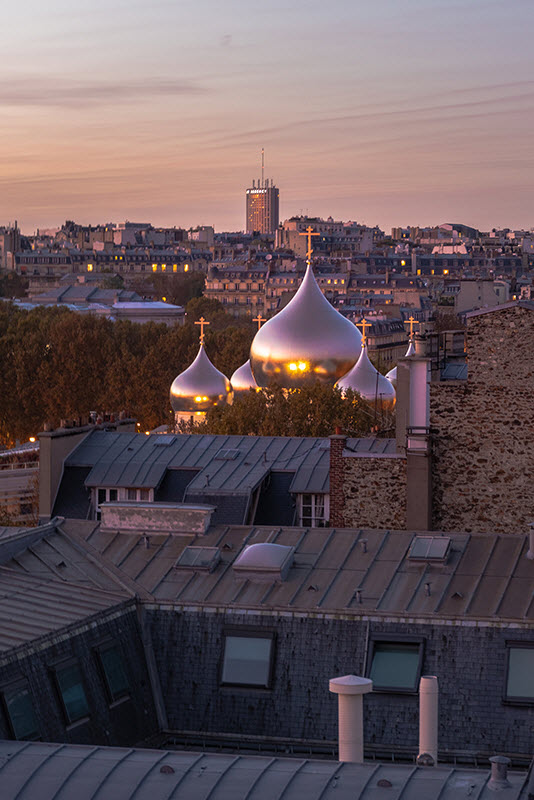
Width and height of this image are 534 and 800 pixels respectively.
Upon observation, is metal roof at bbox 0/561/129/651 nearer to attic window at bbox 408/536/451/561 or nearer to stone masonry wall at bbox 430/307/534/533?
attic window at bbox 408/536/451/561

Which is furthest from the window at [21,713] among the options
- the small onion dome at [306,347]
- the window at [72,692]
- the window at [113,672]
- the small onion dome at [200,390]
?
the small onion dome at [200,390]

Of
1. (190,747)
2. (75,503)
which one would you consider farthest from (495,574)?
(75,503)

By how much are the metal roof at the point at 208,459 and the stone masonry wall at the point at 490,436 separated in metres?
9.02

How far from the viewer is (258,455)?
126ft

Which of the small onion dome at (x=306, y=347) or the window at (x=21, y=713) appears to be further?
the small onion dome at (x=306, y=347)

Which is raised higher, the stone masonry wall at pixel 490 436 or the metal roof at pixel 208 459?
the stone masonry wall at pixel 490 436

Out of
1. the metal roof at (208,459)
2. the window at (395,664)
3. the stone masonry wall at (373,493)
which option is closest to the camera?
the window at (395,664)

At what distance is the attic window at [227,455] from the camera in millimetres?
38031

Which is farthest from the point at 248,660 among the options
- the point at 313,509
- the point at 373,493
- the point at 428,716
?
the point at 313,509

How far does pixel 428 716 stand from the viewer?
1644cm

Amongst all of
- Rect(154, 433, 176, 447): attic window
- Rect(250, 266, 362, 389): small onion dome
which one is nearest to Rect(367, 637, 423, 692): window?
Rect(154, 433, 176, 447): attic window

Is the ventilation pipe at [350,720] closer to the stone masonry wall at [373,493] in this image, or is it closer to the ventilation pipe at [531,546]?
the ventilation pipe at [531,546]

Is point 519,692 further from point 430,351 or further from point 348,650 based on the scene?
point 430,351

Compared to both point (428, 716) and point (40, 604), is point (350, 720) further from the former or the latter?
point (40, 604)
